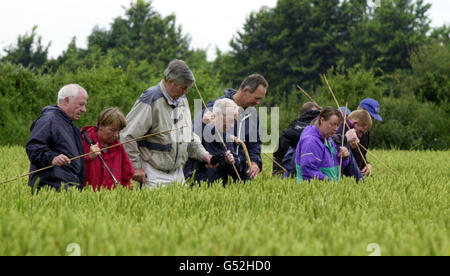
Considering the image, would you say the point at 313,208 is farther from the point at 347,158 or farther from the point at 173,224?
the point at 347,158

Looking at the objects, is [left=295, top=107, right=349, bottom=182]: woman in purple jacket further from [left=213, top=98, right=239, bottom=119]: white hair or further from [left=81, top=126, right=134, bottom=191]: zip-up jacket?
[left=81, top=126, right=134, bottom=191]: zip-up jacket

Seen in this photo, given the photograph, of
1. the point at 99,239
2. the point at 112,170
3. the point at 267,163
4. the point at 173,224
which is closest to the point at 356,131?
the point at 112,170

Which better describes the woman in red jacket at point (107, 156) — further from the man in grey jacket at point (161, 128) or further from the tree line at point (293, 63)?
the tree line at point (293, 63)

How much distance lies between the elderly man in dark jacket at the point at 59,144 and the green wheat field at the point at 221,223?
0.53 meters

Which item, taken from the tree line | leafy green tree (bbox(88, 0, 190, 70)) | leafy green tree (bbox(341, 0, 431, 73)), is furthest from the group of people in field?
leafy green tree (bbox(88, 0, 190, 70))

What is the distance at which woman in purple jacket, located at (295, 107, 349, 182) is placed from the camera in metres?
5.82

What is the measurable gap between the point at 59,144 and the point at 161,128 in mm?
1134

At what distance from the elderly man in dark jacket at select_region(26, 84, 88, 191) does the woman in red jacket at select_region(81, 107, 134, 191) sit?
0.31 metres

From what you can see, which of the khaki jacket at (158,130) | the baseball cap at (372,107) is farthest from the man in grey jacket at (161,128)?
the baseball cap at (372,107)

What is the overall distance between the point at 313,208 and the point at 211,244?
1.44 meters

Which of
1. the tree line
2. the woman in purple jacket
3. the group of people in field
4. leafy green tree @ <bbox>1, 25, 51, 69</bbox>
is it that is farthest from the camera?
leafy green tree @ <bbox>1, 25, 51, 69</bbox>

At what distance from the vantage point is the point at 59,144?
4820 millimetres

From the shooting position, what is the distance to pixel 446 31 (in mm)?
57000

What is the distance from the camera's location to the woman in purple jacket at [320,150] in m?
5.82
